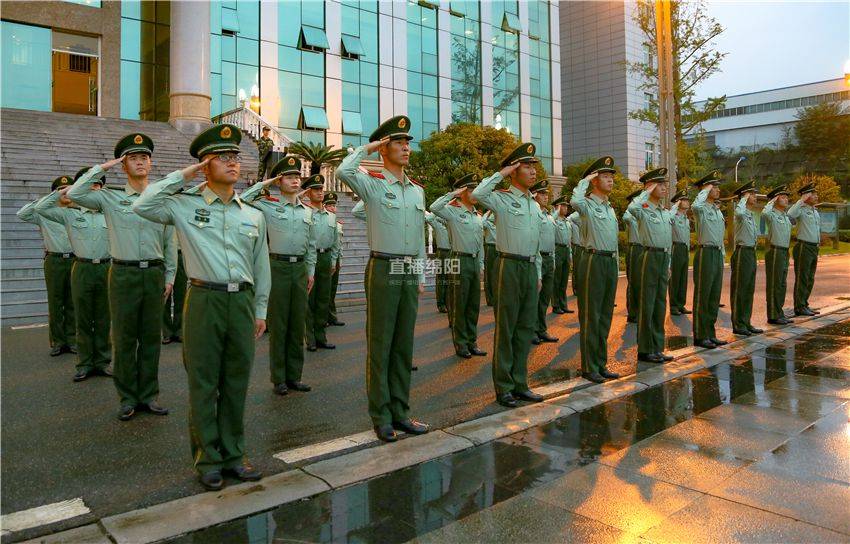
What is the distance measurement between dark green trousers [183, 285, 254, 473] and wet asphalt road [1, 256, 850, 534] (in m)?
0.26

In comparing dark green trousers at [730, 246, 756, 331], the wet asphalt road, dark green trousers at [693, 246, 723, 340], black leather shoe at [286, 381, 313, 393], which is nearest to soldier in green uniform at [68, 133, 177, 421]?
the wet asphalt road

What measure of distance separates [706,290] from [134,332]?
718 cm

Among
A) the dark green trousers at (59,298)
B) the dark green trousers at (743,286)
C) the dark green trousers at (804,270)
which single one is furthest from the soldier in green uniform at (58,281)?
the dark green trousers at (804,270)

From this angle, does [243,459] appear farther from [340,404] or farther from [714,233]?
[714,233]

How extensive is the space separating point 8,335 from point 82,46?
16173mm

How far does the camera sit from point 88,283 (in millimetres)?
6410

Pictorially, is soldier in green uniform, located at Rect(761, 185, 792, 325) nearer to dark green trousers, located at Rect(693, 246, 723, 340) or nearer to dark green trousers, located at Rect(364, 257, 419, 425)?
dark green trousers, located at Rect(693, 246, 723, 340)

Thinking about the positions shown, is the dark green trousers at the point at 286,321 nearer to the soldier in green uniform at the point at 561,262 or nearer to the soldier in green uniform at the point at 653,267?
the soldier in green uniform at the point at 653,267

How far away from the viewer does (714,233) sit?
830 centimetres

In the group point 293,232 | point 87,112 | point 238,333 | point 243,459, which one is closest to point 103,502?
point 243,459

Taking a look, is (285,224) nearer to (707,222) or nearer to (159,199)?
(159,199)

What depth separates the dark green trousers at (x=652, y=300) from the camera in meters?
7.09

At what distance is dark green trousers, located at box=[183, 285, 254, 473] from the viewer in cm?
365

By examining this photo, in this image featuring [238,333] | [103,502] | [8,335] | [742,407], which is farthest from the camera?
[8,335]
